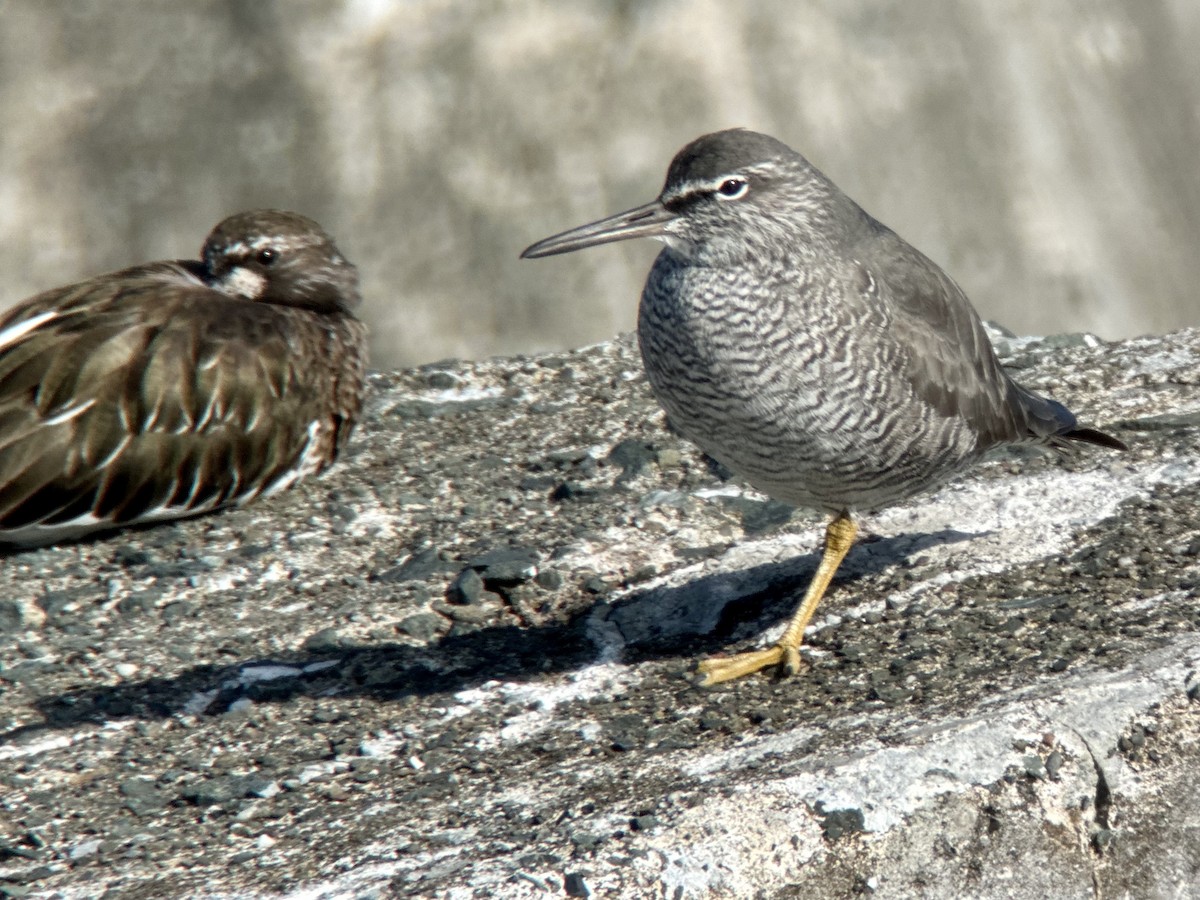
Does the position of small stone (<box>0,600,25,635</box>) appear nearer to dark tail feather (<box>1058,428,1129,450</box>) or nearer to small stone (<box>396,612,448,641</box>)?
small stone (<box>396,612,448,641</box>)

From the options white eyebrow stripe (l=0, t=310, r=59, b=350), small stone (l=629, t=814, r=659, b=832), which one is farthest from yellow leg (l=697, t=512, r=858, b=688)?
white eyebrow stripe (l=0, t=310, r=59, b=350)

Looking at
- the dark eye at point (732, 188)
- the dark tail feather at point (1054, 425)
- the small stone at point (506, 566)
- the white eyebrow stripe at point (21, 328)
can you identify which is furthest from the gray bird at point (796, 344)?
the white eyebrow stripe at point (21, 328)

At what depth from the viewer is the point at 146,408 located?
5.18m

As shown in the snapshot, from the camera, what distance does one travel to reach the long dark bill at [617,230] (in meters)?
4.01

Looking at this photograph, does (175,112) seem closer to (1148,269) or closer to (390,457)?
(390,457)

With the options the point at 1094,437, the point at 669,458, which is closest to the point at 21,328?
the point at 669,458

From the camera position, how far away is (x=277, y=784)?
12.1ft

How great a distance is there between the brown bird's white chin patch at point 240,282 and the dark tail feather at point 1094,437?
3.09 meters

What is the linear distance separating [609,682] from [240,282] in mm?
2583

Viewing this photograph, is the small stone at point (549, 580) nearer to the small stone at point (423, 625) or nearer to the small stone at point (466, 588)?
the small stone at point (466, 588)

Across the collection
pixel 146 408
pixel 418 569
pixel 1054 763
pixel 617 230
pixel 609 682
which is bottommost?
pixel 1054 763

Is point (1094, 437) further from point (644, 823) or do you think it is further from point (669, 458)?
point (644, 823)

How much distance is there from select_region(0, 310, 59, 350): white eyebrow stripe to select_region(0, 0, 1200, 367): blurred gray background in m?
2.13

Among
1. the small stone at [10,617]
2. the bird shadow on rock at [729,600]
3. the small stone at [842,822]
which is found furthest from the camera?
the small stone at [10,617]
